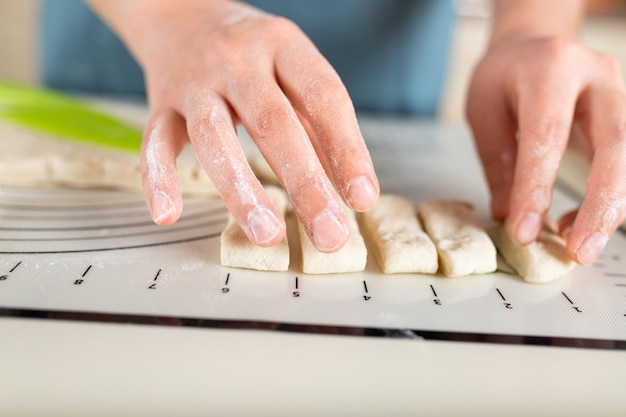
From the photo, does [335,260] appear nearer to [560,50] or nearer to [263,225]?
[263,225]

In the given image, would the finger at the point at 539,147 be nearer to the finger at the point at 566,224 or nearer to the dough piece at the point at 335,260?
the finger at the point at 566,224

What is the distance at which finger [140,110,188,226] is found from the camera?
652mm

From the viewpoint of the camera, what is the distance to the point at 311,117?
2.30 feet

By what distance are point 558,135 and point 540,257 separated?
178mm

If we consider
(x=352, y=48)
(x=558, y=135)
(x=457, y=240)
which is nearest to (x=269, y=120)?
(x=457, y=240)

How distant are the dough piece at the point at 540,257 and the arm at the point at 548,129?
0.07 ft

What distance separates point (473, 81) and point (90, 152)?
2.51 feet

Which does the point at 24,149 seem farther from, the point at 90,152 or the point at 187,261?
the point at 187,261

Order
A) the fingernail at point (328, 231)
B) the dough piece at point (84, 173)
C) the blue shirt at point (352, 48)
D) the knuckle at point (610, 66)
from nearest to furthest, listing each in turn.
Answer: the fingernail at point (328, 231) → the knuckle at point (610, 66) → the dough piece at point (84, 173) → the blue shirt at point (352, 48)

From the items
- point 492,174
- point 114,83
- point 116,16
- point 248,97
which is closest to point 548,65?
point 492,174

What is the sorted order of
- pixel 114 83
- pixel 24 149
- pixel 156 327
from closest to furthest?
pixel 156 327, pixel 24 149, pixel 114 83

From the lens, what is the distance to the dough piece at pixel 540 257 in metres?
0.71

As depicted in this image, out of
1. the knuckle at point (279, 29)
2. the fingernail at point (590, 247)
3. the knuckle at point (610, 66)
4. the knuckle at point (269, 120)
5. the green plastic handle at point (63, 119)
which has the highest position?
the knuckle at point (279, 29)

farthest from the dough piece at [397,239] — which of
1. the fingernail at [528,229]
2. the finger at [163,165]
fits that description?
the finger at [163,165]
